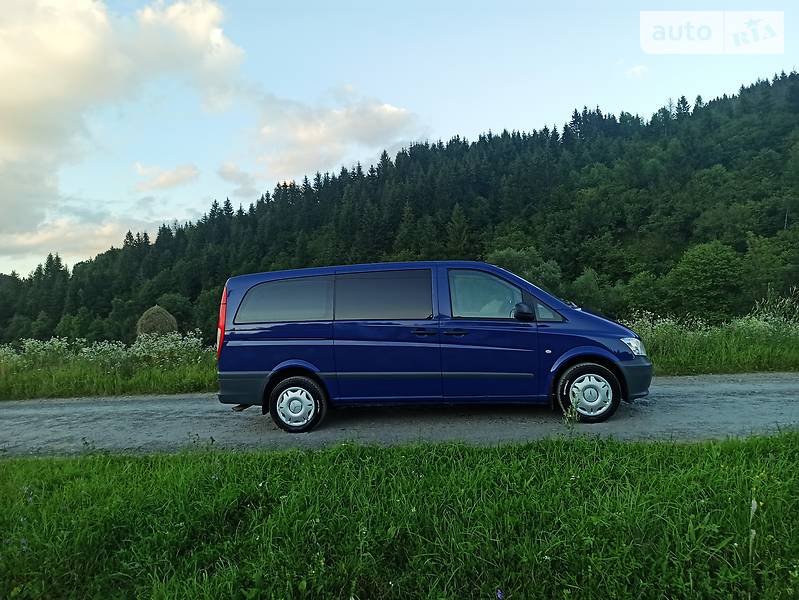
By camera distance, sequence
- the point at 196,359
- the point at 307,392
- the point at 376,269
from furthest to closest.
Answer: the point at 196,359 < the point at 376,269 < the point at 307,392

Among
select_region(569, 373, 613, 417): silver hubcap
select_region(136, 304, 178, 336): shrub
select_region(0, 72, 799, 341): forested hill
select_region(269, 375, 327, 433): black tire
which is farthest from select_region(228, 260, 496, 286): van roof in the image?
select_region(0, 72, 799, 341): forested hill

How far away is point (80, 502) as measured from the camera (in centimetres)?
371

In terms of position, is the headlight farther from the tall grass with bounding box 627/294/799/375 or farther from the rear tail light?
the rear tail light

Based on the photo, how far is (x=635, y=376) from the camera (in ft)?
18.9

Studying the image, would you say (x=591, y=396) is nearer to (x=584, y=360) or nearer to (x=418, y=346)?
(x=584, y=360)

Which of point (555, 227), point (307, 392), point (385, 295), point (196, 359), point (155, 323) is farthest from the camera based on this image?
point (555, 227)

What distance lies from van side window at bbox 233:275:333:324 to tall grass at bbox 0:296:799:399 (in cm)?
310

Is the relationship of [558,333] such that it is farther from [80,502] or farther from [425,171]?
[425,171]

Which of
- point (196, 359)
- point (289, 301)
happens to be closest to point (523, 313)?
point (289, 301)

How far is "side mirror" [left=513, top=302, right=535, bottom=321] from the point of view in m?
5.80

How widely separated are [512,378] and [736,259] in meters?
73.0

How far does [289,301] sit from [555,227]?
9905 cm

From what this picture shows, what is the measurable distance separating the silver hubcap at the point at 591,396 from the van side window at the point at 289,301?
2.86 m

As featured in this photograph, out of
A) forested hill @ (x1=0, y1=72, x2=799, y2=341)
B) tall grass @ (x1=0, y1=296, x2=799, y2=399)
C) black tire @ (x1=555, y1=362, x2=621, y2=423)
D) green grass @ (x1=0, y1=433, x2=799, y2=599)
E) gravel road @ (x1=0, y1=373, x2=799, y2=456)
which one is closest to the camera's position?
green grass @ (x1=0, y1=433, x2=799, y2=599)
